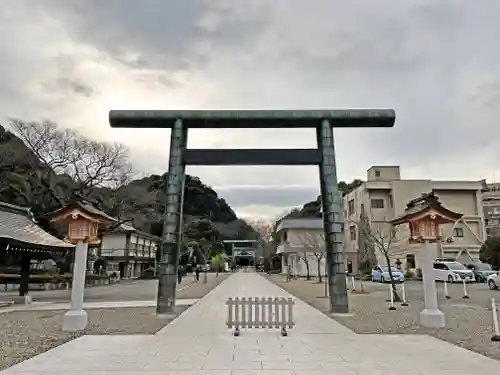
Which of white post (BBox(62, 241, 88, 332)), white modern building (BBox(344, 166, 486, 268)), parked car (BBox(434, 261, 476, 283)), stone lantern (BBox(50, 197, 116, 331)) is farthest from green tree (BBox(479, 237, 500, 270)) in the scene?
white post (BBox(62, 241, 88, 332))

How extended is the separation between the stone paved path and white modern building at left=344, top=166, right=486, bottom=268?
93.3 ft

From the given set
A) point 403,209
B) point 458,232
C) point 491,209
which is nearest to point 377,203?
point 403,209

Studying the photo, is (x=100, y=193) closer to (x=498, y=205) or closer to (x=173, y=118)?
(x=173, y=118)

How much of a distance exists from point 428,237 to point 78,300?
28.8 feet

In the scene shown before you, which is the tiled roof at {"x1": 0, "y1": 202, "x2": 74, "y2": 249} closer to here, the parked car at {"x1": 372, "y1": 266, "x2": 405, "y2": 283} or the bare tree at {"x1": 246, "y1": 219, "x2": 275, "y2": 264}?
the parked car at {"x1": 372, "y1": 266, "x2": 405, "y2": 283}

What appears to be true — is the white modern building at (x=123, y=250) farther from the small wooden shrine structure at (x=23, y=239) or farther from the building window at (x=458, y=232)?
Answer: the building window at (x=458, y=232)

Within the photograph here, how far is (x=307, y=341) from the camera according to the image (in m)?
7.72

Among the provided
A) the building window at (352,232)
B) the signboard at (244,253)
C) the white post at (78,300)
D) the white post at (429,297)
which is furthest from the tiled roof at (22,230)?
the signboard at (244,253)

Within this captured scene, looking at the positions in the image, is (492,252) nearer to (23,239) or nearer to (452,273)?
(452,273)

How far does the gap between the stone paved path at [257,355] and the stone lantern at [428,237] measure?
5.79 feet

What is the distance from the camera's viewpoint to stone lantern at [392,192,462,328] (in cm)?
969

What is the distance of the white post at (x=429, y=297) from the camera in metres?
9.51

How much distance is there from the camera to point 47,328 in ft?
31.7

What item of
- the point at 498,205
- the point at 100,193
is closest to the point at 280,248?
the point at 100,193
